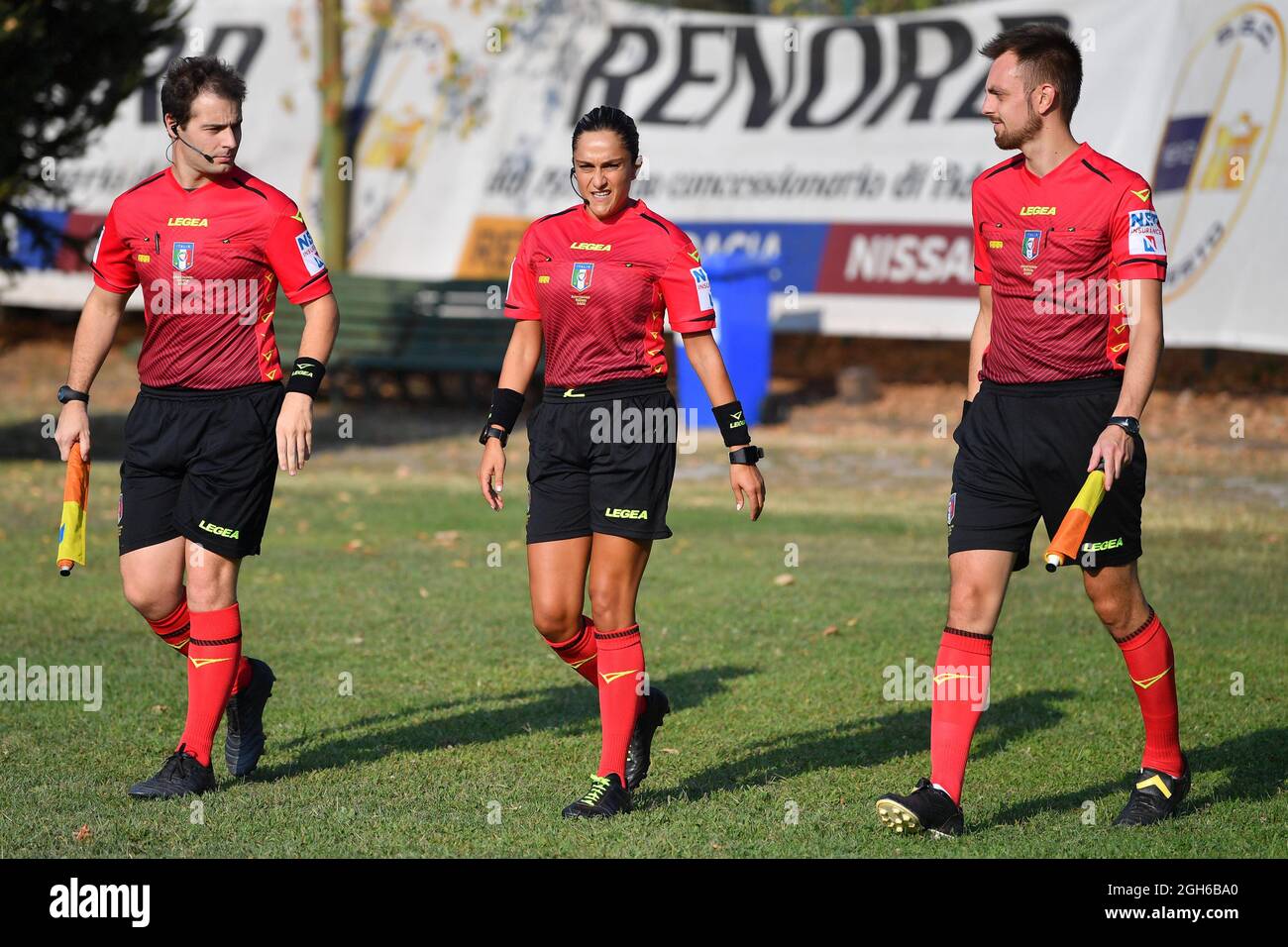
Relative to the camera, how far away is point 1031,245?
229 inches

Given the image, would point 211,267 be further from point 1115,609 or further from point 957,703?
point 1115,609

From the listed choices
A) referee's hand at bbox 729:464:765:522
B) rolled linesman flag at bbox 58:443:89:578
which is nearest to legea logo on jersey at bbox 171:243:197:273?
rolled linesman flag at bbox 58:443:89:578

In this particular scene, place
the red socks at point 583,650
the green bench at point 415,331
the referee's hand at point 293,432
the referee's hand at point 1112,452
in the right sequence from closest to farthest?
the referee's hand at point 1112,452 < the referee's hand at point 293,432 < the red socks at point 583,650 < the green bench at point 415,331

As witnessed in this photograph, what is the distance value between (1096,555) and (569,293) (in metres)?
2.13

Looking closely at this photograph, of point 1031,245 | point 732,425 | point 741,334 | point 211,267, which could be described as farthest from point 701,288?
point 741,334

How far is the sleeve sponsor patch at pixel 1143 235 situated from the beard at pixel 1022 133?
458mm

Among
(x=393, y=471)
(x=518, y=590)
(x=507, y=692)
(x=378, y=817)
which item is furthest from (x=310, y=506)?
(x=378, y=817)

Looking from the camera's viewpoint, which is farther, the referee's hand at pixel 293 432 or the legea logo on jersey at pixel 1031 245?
the referee's hand at pixel 293 432

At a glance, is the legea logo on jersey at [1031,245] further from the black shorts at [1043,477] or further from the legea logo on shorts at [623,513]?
the legea logo on shorts at [623,513]

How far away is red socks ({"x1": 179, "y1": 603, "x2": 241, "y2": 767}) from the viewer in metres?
6.34

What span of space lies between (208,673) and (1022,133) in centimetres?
360

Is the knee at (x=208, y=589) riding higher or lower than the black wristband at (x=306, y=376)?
lower

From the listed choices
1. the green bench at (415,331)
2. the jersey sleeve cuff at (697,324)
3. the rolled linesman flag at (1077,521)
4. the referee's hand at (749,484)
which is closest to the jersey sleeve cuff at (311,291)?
the jersey sleeve cuff at (697,324)

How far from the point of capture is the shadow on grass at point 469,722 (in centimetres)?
702
